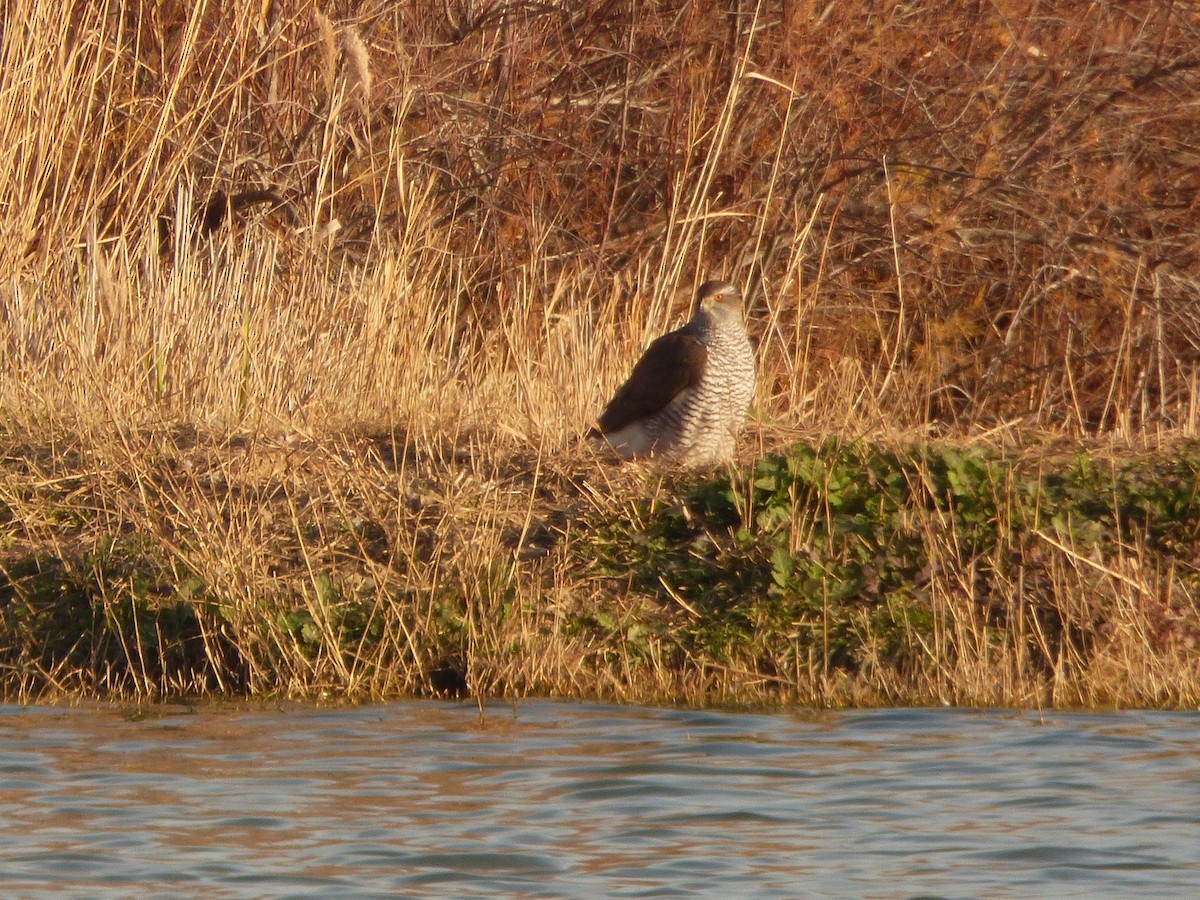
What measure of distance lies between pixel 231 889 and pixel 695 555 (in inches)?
131

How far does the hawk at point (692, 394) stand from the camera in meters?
8.41

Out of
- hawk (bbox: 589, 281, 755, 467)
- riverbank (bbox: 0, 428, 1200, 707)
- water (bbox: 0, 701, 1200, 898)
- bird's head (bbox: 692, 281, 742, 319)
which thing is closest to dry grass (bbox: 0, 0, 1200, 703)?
riverbank (bbox: 0, 428, 1200, 707)

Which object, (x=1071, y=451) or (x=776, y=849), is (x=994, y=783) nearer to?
(x=776, y=849)

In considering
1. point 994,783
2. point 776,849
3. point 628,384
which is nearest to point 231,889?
point 776,849

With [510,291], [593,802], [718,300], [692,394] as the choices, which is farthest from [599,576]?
[510,291]

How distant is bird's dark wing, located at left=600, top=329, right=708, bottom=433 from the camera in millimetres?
8477

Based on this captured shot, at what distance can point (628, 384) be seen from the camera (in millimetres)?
8734

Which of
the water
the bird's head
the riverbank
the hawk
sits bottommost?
the water

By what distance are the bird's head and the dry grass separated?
2.09 ft

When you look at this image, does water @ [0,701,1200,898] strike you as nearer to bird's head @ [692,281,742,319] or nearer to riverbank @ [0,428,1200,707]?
riverbank @ [0,428,1200,707]

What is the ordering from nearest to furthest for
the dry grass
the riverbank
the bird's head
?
the riverbank, the dry grass, the bird's head

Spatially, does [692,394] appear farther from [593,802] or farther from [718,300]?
[593,802]

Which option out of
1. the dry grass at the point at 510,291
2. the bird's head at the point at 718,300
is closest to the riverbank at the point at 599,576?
the dry grass at the point at 510,291

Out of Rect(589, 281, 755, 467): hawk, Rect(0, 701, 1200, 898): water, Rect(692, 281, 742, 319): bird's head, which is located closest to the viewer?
Rect(0, 701, 1200, 898): water
